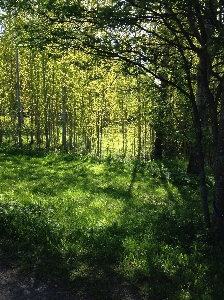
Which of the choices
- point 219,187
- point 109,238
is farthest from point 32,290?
point 219,187

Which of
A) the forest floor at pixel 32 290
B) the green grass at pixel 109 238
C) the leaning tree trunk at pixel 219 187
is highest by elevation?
the leaning tree trunk at pixel 219 187

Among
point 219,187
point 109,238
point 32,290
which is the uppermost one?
point 219,187

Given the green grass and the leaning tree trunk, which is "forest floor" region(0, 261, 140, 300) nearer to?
the green grass

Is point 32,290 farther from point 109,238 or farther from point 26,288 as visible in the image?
point 109,238

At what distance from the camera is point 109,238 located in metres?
6.58

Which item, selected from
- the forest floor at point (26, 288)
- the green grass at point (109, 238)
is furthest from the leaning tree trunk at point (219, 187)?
the forest floor at point (26, 288)

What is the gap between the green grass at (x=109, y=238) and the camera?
5.28m

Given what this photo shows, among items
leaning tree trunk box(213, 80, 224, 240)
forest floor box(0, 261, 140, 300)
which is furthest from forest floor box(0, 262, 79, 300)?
leaning tree trunk box(213, 80, 224, 240)

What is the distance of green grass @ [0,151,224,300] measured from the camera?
5277 millimetres

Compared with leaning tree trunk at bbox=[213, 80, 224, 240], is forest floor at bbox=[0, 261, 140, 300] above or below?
below

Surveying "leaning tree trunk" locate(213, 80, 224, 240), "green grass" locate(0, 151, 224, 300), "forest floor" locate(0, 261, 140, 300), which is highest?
"leaning tree trunk" locate(213, 80, 224, 240)

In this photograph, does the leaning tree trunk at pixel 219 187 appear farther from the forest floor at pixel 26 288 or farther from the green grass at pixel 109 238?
the forest floor at pixel 26 288

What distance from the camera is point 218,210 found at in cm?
654

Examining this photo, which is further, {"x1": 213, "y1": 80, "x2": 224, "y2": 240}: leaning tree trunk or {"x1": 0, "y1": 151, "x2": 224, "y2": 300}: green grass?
{"x1": 213, "y1": 80, "x2": 224, "y2": 240}: leaning tree trunk
